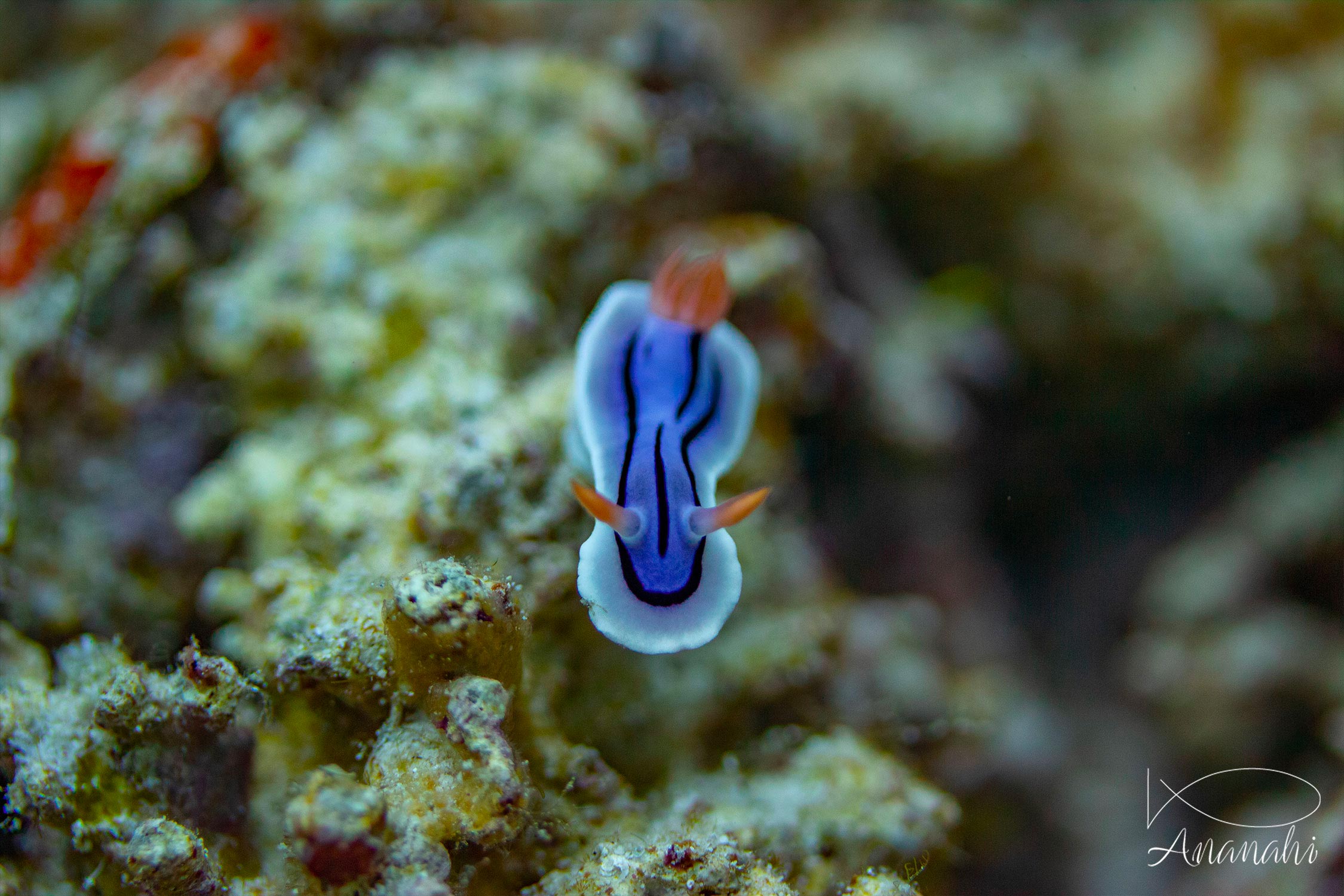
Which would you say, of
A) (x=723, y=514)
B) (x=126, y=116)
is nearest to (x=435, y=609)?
(x=723, y=514)

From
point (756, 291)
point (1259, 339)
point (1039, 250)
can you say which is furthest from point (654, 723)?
point (1259, 339)

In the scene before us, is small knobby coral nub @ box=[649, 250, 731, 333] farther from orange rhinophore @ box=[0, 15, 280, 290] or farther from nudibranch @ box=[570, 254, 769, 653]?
orange rhinophore @ box=[0, 15, 280, 290]

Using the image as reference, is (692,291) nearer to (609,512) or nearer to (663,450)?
(663,450)

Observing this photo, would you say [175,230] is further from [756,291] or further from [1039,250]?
[1039,250]

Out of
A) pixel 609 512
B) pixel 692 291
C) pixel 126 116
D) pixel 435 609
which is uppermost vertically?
pixel 126 116

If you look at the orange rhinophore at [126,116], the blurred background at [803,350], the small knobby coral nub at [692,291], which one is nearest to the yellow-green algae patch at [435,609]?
the blurred background at [803,350]

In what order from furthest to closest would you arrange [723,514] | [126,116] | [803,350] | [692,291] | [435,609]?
1. [803,350]
2. [126,116]
3. [692,291]
4. [723,514]
5. [435,609]
